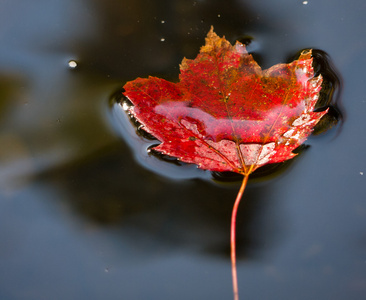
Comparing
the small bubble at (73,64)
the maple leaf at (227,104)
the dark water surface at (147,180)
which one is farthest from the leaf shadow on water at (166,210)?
the small bubble at (73,64)

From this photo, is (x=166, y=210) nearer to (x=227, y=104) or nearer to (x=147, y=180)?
(x=147, y=180)

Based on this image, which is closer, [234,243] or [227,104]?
[227,104]

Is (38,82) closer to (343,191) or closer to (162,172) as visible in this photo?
(162,172)

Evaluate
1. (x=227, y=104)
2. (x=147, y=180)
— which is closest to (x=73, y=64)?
(x=147, y=180)

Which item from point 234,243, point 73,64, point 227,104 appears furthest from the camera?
point 73,64

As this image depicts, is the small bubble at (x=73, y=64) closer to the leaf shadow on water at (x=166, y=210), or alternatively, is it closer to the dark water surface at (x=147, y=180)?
the dark water surface at (x=147, y=180)

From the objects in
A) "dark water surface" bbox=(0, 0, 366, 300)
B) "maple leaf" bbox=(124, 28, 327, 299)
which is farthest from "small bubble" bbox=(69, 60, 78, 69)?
"maple leaf" bbox=(124, 28, 327, 299)
